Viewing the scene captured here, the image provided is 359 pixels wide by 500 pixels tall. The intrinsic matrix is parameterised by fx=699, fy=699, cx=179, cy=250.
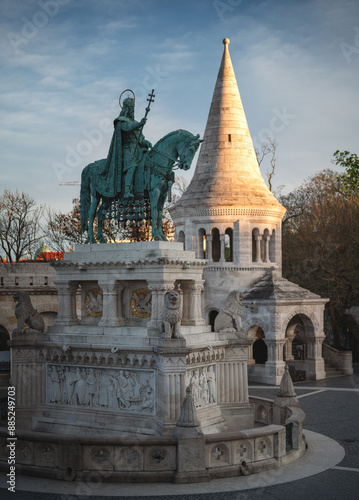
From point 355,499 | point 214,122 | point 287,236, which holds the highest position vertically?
point 214,122

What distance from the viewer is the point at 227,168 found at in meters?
33.2

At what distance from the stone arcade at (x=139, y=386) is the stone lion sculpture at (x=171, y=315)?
0.51 ft

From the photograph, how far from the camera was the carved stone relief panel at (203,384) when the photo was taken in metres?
14.7

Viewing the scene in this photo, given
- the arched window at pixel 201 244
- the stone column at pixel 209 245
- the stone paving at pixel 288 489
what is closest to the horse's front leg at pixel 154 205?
the stone paving at pixel 288 489

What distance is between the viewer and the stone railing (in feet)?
103

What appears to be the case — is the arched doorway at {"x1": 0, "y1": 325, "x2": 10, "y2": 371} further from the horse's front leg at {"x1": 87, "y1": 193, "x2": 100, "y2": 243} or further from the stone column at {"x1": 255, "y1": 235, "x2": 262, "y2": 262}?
the horse's front leg at {"x1": 87, "y1": 193, "x2": 100, "y2": 243}

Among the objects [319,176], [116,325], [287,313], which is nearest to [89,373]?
[116,325]

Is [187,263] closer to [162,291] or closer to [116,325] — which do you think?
[162,291]

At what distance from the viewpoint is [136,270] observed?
48.5ft

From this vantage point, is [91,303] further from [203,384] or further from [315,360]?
[315,360]

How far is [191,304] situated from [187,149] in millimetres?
3434

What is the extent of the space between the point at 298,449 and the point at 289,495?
2.38m

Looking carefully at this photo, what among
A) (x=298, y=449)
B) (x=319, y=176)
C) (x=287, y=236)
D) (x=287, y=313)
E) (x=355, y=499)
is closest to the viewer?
(x=355, y=499)

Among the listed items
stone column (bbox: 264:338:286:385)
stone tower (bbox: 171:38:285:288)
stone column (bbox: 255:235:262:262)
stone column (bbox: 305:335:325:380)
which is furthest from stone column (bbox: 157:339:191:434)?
stone column (bbox: 255:235:262:262)
